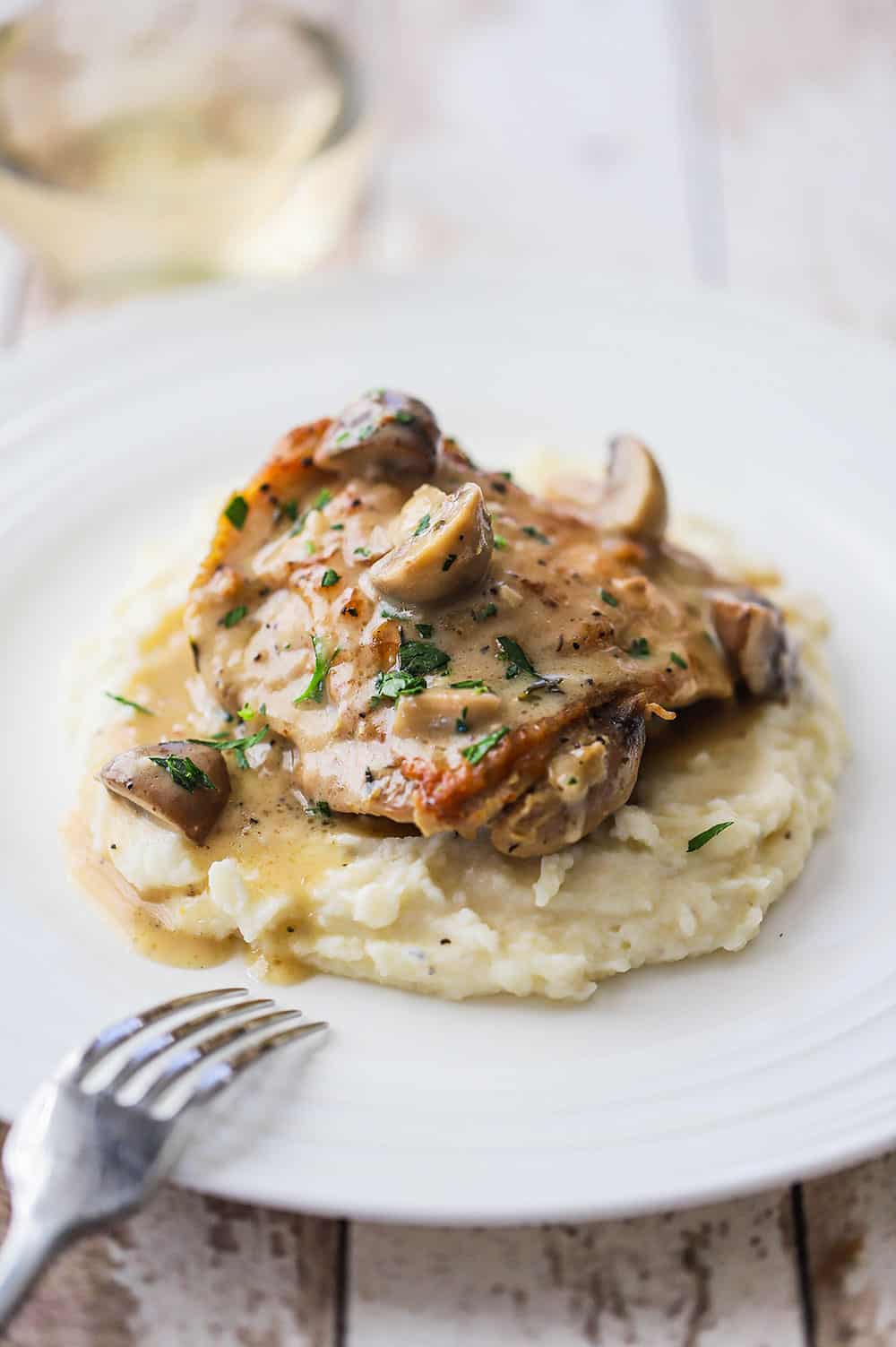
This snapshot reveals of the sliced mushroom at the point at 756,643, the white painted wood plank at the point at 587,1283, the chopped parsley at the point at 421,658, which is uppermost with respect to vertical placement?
the chopped parsley at the point at 421,658

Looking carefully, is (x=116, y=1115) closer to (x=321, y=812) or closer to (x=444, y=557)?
(x=321, y=812)

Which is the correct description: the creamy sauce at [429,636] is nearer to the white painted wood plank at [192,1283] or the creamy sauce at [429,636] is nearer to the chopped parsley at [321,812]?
the chopped parsley at [321,812]

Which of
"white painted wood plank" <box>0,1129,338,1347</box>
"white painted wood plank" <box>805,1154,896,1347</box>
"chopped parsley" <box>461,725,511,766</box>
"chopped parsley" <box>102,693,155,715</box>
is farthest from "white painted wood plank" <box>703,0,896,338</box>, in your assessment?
"white painted wood plank" <box>0,1129,338,1347</box>

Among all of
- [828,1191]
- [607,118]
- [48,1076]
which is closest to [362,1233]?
[48,1076]

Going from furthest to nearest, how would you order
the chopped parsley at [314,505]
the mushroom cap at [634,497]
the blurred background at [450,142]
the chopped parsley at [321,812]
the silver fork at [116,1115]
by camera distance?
1. the blurred background at [450,142]
2. the mushroom cap at [634,497]
3. the chopped parsley at [314,505]
4. the chopped parsley at [321,812]
5. the silver fork at [116,1115]

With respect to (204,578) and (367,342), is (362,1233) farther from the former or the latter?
(367,342)

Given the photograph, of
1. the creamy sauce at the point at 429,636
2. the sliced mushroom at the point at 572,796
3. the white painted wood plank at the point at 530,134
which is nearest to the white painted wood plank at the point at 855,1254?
the sliced mushroom at the point at 572,796

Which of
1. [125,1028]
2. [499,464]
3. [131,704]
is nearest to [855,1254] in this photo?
[125,1028]
